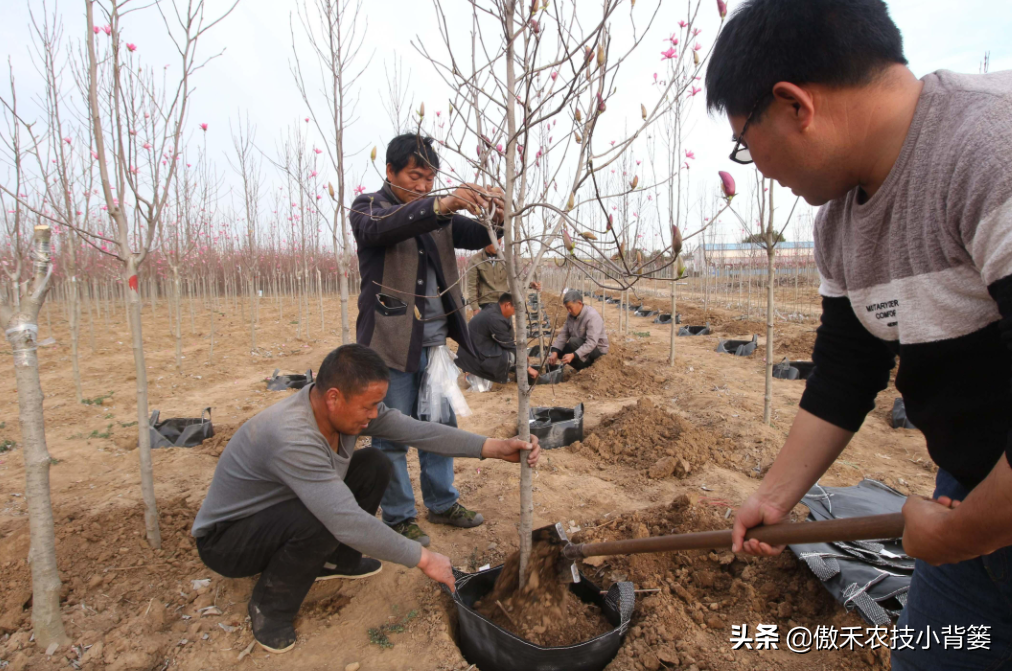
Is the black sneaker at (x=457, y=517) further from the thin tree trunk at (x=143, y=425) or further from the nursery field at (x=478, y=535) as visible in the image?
the thin tree trunk at (x=143, y=425)

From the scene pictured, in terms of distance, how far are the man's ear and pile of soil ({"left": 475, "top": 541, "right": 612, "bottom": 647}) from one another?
167 cm

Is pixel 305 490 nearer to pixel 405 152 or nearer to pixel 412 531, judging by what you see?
pixel 412 531

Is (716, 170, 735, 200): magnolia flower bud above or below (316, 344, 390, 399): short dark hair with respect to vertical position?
above

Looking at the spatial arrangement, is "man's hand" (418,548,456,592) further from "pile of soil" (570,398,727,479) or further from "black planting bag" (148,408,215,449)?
"black planting bag" (148,408,215,449)

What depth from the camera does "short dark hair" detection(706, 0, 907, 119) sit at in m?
0.79

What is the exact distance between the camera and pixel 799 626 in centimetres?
192

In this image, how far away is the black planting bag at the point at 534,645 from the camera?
172 centimetres

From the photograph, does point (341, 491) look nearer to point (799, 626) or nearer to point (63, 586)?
point (63, 586)

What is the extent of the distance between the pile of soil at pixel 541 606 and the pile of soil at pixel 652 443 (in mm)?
1553

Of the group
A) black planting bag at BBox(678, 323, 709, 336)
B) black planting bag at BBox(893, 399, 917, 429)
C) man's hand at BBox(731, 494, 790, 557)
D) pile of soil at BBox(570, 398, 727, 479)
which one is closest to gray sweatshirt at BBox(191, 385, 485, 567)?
man's hand at BBox(731, 494, 790, 557)

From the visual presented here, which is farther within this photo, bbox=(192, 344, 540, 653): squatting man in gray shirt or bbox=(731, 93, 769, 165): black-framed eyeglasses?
bbox=(192, 344, 540, 653): squatting man in gray shirt

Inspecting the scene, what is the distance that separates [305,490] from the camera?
184 cm

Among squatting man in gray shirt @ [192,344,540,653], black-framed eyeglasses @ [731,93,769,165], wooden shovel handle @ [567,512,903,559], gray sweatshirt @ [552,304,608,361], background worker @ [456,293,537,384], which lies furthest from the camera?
gray sweatshirt @ [552,304,608,361]

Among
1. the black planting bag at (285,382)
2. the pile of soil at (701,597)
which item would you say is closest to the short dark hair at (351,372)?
the pile of soil at (701,597)
